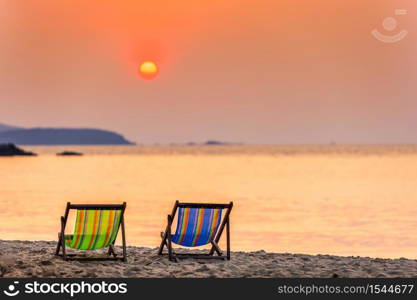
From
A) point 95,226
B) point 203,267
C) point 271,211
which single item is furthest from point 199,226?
point 271,211

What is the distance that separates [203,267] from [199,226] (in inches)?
23.9

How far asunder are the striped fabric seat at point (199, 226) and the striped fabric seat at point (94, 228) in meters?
0.78

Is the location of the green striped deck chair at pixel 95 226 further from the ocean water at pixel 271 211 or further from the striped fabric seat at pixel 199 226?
the ocean water at pixel 271 211

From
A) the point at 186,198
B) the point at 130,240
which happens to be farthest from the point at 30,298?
the point at 186,198

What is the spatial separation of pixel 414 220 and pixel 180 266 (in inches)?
583

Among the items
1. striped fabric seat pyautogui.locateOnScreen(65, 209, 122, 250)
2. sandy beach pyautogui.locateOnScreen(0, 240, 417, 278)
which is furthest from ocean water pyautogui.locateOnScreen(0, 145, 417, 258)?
striped fabric seat pyautogui.locateOnScreen(65, 209, 122, 250)

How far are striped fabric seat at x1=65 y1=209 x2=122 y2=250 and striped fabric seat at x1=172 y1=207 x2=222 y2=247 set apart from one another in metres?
0.78

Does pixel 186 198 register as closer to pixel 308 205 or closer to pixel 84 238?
pixel 308 205

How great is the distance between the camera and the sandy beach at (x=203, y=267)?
28.4 feet

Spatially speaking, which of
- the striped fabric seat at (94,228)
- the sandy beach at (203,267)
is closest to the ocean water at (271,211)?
the sandy beach at (203,267)

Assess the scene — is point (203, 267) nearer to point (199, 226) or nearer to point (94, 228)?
point (199, 226)

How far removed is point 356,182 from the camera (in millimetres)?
45688

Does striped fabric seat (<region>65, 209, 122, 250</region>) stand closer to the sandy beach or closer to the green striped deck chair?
the green striped deck chair

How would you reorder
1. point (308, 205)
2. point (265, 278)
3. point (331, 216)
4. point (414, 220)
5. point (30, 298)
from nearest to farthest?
point (30, 298) < point (265, 278) < point (414, 220) < point (331, 216) < point (308, 205)
